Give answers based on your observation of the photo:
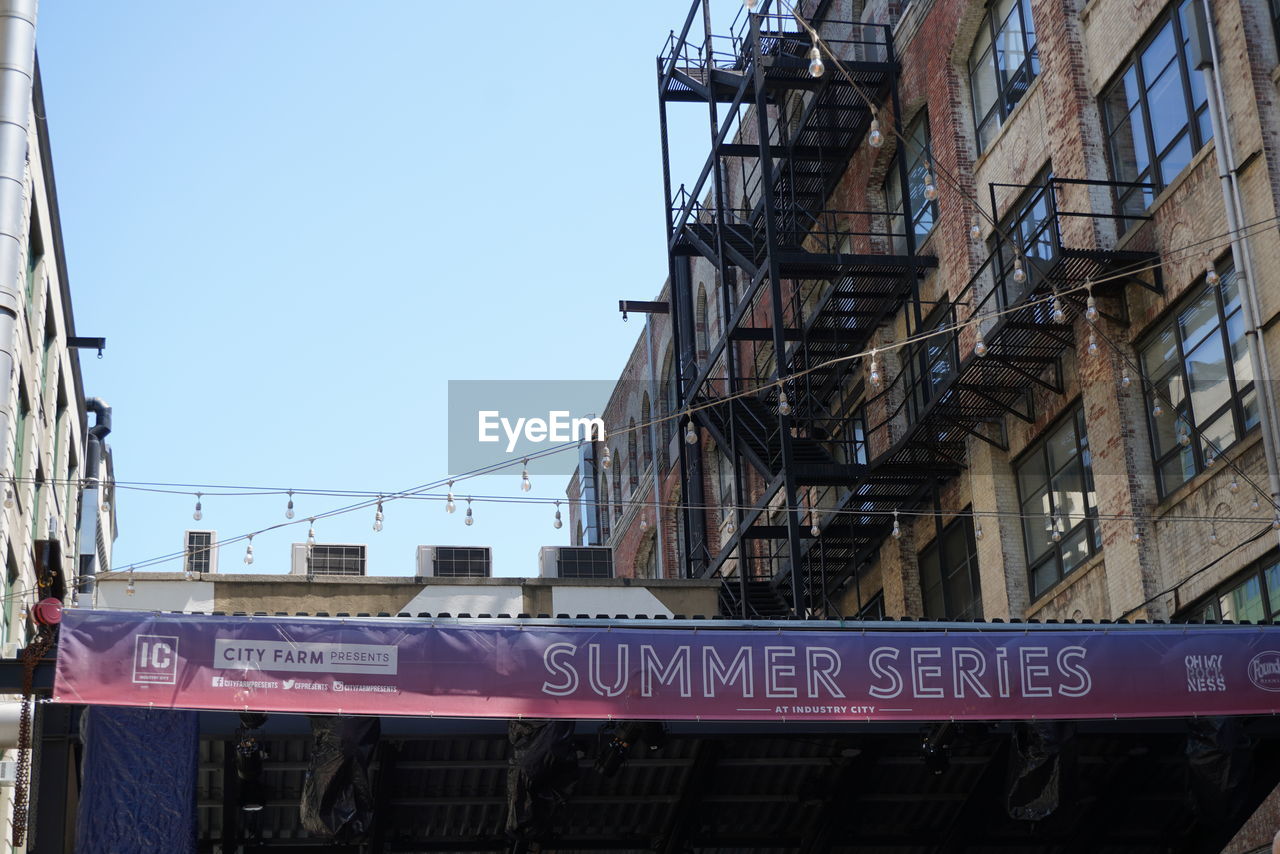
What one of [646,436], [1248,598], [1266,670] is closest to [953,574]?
[1248,598]

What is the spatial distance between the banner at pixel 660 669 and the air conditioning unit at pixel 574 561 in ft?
68.9

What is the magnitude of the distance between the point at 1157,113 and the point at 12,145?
13905 millimetres

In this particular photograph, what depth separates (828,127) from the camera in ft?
101

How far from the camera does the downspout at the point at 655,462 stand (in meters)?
44.6

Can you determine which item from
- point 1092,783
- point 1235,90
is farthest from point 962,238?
point 1092,783

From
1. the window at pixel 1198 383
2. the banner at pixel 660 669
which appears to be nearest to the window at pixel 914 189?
the window at pixel 1198 383

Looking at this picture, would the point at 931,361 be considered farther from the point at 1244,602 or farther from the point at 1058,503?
the point at 1244,602

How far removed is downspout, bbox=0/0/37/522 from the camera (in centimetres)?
1473

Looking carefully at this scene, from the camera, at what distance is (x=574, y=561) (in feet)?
118

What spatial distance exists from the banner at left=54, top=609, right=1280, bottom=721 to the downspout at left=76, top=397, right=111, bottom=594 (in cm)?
3261

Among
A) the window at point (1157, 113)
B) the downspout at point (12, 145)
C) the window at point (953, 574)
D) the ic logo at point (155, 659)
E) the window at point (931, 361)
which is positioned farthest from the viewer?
the window at point (953, 574)

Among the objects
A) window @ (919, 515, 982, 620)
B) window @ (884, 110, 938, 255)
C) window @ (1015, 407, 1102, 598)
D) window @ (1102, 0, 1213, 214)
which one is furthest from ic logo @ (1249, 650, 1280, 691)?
window @ (884, 110, 938, 255)

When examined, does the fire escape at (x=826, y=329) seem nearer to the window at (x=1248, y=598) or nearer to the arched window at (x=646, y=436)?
the window at (x=1248, y=598)

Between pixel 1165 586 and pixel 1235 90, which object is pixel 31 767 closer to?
pixel 1165 586
